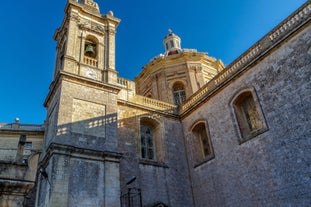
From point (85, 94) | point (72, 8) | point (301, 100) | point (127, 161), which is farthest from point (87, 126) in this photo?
point (301, 100)

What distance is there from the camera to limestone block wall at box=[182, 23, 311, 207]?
8.77 meters

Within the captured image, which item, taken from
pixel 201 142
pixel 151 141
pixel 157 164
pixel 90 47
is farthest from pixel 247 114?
pixel 90 47

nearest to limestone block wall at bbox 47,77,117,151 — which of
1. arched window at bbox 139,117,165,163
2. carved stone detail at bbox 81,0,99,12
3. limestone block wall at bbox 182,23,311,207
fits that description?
arched window at bbox 139,117,165,163

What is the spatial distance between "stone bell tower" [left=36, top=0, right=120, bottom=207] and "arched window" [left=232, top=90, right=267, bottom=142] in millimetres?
5111

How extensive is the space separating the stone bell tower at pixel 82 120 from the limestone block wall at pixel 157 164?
93cm

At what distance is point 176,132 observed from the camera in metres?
14.3

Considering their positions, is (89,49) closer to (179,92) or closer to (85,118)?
(85,118)

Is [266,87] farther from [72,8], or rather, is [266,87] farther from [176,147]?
[72,8]

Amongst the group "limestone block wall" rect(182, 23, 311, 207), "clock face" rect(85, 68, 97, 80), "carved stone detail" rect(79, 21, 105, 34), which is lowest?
"limestone block wall" rect(182, 23, 311, 207)

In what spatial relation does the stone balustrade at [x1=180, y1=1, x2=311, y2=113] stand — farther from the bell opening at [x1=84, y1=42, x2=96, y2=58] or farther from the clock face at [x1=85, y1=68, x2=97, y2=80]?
the bell opening at [x1=84, y1=42, x2=96, y2=58]

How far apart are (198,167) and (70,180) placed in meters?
5.94

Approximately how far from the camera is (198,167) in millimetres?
12766

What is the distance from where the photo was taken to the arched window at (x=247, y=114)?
10.6 metres

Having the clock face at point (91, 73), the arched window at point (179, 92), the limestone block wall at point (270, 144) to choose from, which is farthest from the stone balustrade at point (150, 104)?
the arched window at point (179, 92)
